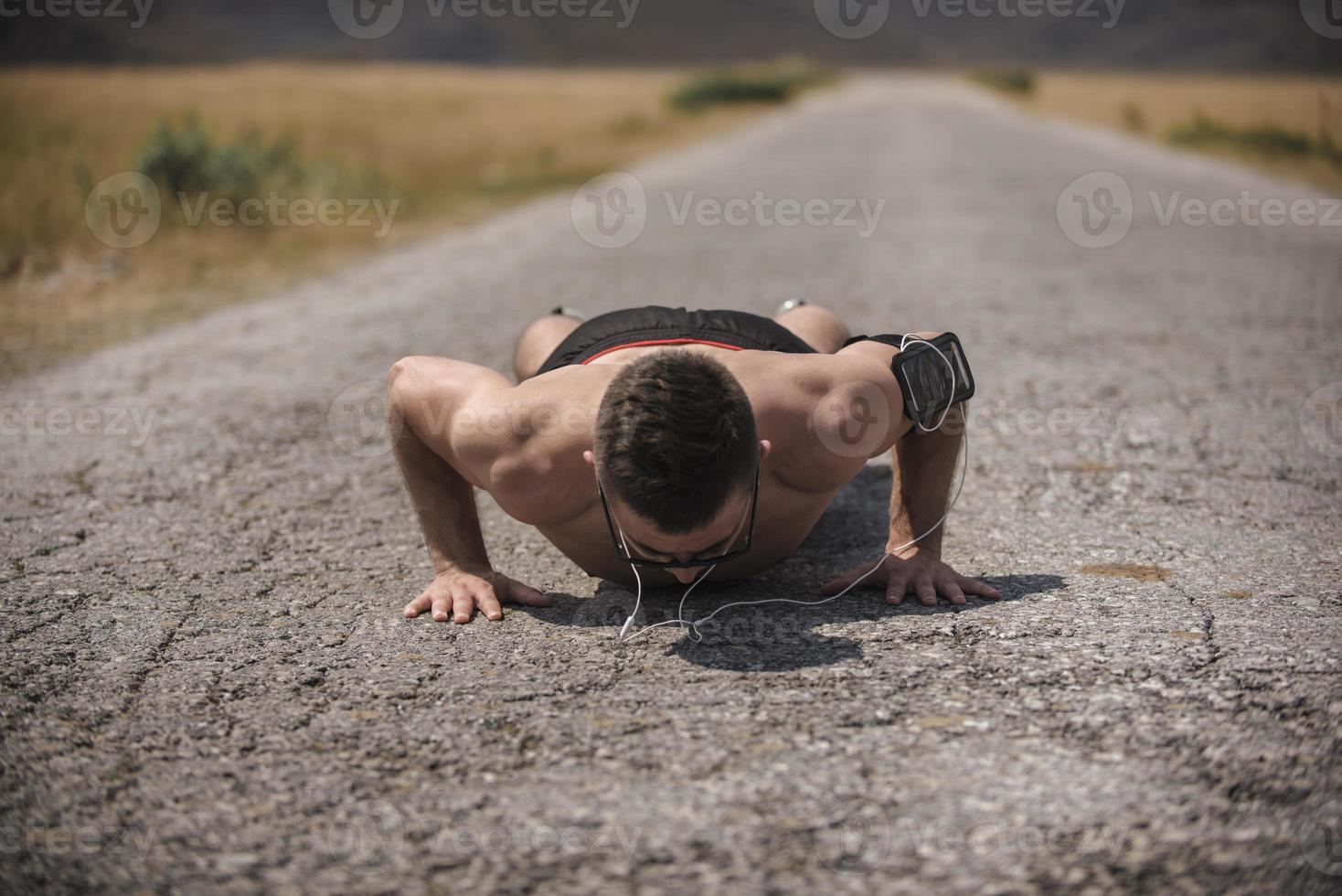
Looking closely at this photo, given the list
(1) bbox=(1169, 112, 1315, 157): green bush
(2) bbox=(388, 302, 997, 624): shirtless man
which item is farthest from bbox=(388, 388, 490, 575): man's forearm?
(1) bbox=(1169, 112, 1315, 157): green bush

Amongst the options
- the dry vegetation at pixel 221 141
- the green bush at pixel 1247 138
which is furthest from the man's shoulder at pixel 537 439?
the green bush at pixel 1247 138

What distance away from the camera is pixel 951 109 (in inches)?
1307

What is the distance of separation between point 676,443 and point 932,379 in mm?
821

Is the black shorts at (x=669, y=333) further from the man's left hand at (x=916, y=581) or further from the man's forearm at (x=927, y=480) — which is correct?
the man's left hand at (x=916, y=581)

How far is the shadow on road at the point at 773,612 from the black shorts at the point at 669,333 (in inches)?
23.6

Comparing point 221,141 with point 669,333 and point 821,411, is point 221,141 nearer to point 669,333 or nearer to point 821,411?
point 669,333

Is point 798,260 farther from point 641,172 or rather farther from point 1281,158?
point 1281,158

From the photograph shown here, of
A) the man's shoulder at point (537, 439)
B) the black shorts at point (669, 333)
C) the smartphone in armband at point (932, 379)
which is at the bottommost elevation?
the man's shoulder at point (537, 439)

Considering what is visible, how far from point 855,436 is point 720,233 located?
720cm

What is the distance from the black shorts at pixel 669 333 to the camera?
274 centimetres

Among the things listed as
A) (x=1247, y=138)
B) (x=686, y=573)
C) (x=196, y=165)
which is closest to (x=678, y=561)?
(x=686, y=573)

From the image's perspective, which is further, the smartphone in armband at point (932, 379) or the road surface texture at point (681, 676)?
the smartphone in armband at point (932, 379)

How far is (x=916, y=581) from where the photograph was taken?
2.65 metres

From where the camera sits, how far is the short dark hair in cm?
207
